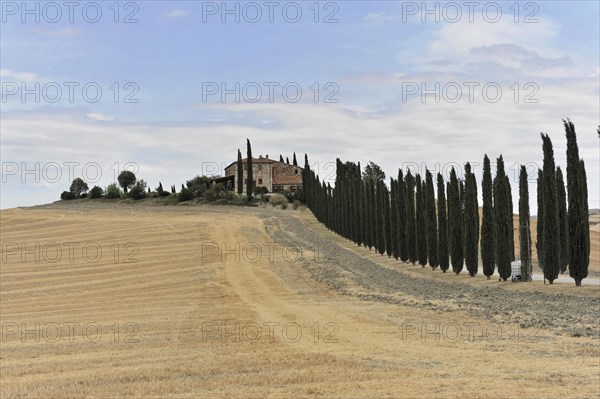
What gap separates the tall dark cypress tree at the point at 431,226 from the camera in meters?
39.2

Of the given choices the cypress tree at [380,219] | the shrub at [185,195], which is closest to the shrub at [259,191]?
the shrub at [185,195]

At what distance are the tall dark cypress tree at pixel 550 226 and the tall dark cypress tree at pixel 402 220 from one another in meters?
14.6

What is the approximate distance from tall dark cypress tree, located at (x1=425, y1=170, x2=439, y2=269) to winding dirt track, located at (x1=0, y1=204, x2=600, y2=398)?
24.3 ft

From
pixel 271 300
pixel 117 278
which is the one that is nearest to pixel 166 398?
pixel 271 300

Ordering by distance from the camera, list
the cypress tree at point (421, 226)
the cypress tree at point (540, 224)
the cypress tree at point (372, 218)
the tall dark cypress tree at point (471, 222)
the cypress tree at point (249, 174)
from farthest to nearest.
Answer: the cypress tree at point (249, 174) → the cypress tree at point (372, 218) → the cypress tree at point (421, 226) → the tall dark cypress tree at point (471, 222) → the cypress tree at point (540, 224)

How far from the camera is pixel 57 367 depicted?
521 inches

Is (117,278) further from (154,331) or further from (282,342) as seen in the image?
(282,342)

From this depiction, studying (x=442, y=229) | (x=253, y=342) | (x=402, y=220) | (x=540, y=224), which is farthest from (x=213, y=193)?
(x=253, y=342)

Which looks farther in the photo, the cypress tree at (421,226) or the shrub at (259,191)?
the shrub at (259,191)

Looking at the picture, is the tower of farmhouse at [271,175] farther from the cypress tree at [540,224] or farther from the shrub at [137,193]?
the cypress tree at [540,224]

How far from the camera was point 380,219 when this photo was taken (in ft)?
170

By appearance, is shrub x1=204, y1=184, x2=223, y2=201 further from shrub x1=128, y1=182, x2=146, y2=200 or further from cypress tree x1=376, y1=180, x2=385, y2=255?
cypress tree x1=376, y1=180, x2=385, y2=255

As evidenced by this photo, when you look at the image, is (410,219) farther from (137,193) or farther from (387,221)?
(137,193)

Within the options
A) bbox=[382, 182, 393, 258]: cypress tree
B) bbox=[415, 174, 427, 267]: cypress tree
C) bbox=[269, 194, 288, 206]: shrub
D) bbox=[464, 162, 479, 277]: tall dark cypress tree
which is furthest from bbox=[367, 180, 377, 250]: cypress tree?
bbox=[269, 194, 288, 206]: shrub
